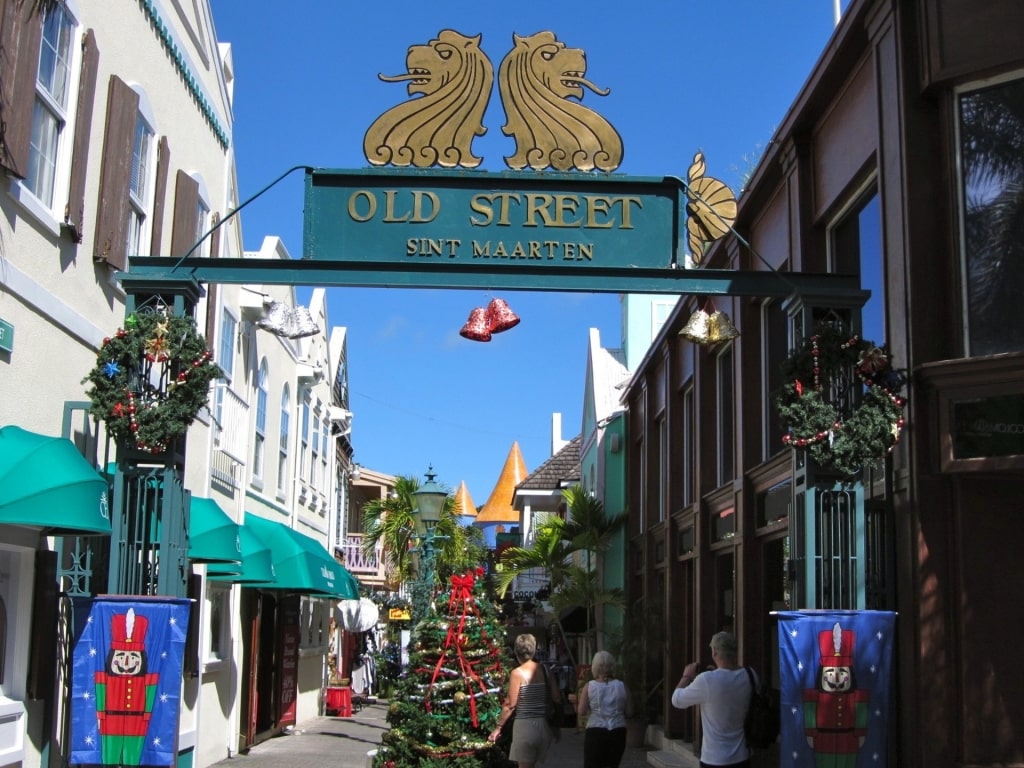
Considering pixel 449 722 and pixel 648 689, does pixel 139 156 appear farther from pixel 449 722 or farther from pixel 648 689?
pixel 648 689

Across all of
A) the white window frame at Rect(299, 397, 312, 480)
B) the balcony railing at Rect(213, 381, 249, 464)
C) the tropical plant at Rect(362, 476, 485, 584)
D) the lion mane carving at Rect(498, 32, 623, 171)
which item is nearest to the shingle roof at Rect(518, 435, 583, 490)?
the tropical plant at Rect(362, 476, 485, 584)

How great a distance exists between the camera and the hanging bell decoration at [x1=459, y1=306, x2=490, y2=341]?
10.7 metres

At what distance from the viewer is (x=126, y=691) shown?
838 cm

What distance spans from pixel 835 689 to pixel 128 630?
185 inches

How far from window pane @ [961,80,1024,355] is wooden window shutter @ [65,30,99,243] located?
6.78 meters

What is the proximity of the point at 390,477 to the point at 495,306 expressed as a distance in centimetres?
3219

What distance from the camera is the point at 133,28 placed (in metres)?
11.9

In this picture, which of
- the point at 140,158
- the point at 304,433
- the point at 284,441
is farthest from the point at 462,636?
the point at 304,433

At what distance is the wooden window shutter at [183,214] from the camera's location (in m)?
13.5

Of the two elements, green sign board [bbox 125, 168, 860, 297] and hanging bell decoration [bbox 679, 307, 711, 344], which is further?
hanging bell decoration [bbox 679, 307, 711, 344]

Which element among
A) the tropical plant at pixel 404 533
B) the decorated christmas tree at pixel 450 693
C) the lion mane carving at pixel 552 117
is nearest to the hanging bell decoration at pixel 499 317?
the lion mane carving at pixel 552 117

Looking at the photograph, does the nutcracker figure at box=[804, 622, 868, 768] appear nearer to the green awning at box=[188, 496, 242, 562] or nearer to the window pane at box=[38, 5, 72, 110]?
the green awning at box=[188, 496, 242, 562]

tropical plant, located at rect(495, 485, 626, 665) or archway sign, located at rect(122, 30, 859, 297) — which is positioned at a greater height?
archway sign, located at rect(122, 30, 859, 297)

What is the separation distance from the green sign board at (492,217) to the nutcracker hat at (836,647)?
10.4 ft
